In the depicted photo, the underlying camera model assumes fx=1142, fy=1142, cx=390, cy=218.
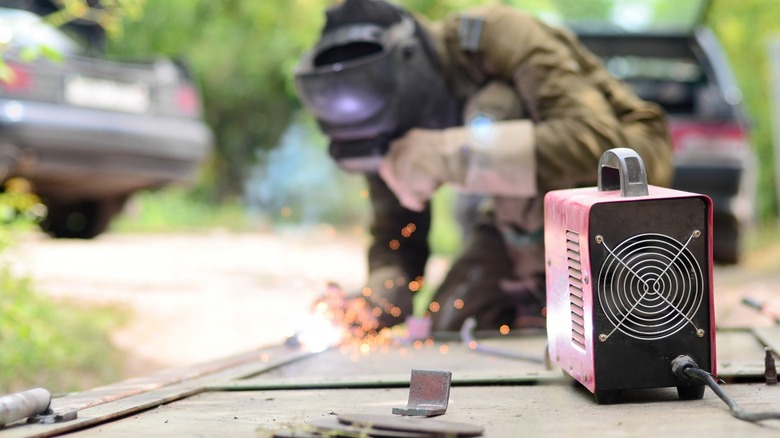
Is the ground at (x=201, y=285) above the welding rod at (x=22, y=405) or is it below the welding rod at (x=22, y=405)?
below

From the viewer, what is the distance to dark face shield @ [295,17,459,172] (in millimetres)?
3963

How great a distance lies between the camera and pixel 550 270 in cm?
288

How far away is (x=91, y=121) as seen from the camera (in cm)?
786

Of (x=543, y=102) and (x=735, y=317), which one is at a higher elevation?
(x=543, y=102)

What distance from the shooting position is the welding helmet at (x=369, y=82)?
13.0ft

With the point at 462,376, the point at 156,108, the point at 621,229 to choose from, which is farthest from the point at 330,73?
the point at 156,108

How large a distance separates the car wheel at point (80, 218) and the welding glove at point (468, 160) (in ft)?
19.0

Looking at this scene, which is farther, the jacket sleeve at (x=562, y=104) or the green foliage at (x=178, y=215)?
the green foliage at (x=178, y=215)

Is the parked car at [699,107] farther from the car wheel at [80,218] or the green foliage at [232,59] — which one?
the green foliage at [232,59]

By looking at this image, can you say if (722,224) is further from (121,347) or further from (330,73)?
(330,73)

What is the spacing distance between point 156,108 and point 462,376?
5842 millimetres

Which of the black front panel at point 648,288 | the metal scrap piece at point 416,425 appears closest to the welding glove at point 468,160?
the black front panel at point 648,288

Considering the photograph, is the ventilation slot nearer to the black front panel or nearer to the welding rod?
the black front panel

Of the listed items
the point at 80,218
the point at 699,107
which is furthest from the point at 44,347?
the point at 699,107
